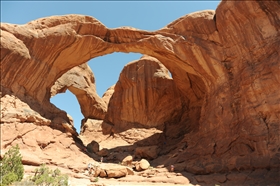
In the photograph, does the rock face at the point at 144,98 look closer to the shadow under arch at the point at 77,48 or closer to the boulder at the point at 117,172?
the shadow under arch at the point at 77,48

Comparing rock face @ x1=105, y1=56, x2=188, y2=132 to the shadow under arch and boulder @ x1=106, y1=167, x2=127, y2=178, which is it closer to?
the shadow under arch

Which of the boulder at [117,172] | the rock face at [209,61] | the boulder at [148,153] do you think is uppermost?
the rock face at [209,61]

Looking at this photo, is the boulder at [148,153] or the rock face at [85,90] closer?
the boulder at [148,153]

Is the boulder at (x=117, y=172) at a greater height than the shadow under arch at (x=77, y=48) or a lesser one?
lesser

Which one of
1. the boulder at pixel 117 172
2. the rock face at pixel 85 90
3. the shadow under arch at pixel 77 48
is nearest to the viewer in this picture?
the boulder at pixel 117 172

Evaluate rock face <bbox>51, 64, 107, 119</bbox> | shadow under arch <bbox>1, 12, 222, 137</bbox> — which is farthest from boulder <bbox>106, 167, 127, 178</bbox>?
rock face <bbox>51, 64, 107, 119</bbox>

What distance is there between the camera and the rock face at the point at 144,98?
90.9 ft

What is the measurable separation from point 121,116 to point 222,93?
15.4 m

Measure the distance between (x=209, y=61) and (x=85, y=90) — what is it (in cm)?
1936

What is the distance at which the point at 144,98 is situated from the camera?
96.0ft

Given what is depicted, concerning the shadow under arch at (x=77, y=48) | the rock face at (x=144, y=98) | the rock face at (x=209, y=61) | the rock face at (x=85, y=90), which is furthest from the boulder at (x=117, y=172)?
the rock face at (x=85, y=90)

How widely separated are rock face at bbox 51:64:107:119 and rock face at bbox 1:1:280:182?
9515mm

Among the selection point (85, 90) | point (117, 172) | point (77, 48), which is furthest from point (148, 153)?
point (85, 90)

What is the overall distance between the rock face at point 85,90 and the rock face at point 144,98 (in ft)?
12.0
